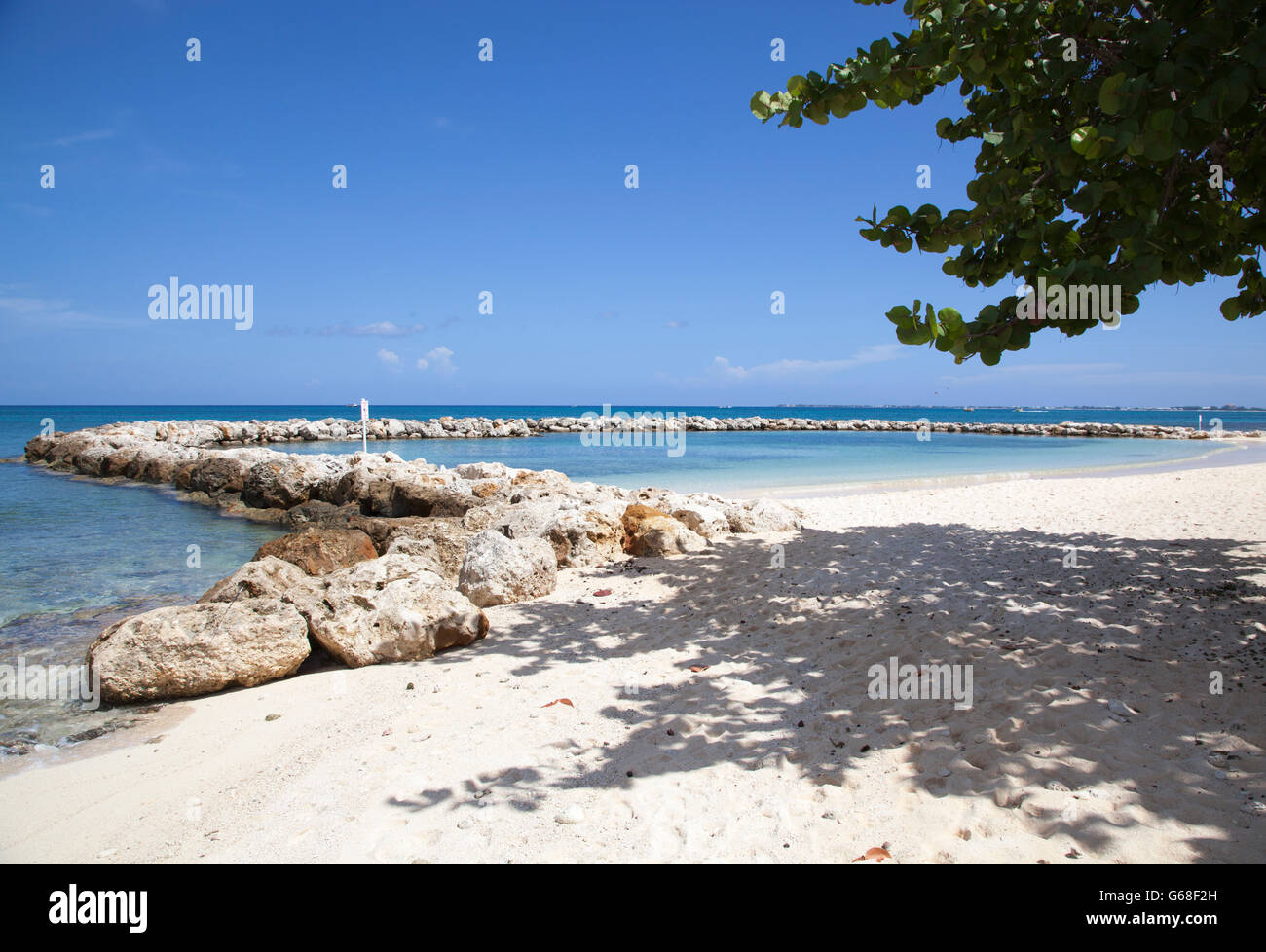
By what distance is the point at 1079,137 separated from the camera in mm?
3270

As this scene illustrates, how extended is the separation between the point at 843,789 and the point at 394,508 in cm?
1049

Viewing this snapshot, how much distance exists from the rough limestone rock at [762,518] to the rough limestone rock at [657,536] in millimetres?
974

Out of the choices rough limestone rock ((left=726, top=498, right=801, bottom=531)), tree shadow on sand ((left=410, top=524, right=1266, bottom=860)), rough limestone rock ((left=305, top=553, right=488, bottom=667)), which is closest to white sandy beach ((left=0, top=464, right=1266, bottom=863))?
tree shadow on sand ((left=410, top=524, right=1266, bottom=860))

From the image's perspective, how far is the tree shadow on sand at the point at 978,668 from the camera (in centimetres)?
319

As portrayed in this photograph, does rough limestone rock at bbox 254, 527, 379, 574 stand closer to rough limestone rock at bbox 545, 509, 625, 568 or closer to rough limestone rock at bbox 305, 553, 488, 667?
rough limestone rock at bbox 305, 553, 488, 667

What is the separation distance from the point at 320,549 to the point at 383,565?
1.98 meters

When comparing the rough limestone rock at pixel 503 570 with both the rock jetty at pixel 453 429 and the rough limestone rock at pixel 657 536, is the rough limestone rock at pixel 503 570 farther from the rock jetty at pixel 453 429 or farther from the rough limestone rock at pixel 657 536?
the rock jetty at pixel 453 429

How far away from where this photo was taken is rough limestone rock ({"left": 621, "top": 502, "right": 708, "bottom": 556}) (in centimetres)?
865

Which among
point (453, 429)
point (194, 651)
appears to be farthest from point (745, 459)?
point (194, 651)

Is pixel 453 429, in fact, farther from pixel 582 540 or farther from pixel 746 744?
pixel 746 744

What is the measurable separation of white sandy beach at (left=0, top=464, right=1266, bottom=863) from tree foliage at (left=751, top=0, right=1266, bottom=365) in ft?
7.08

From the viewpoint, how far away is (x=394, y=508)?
39.9 ft

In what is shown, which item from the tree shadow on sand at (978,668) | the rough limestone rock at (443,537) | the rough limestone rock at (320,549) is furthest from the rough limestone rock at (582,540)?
the rough limestone rock at (320,549)
